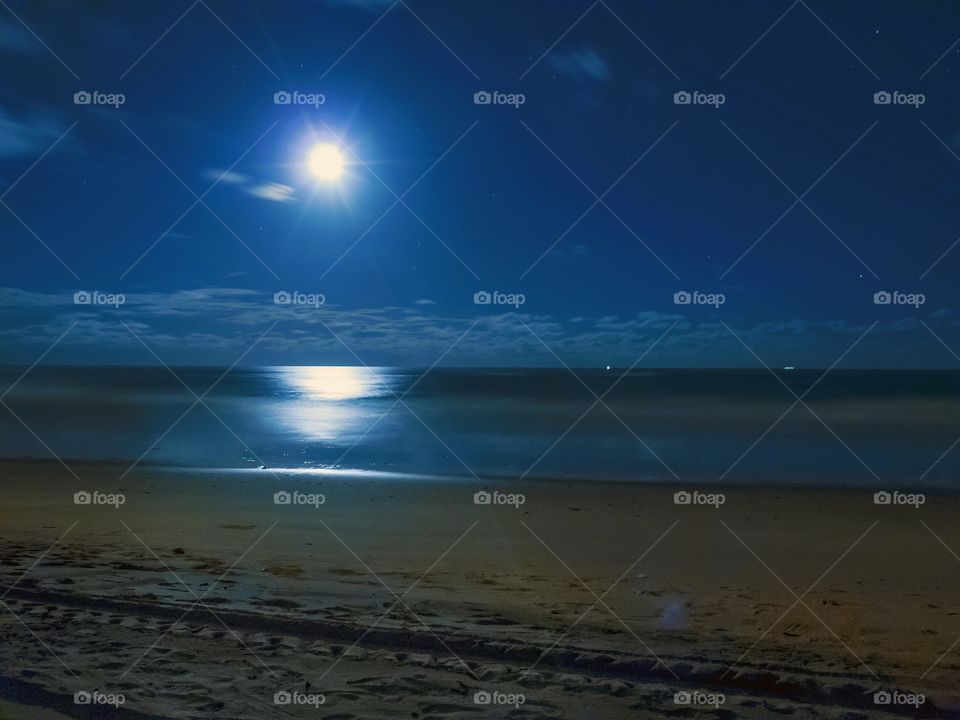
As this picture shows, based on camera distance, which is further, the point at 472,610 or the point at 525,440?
the point at 525,440

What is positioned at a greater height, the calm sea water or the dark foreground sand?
the calm sea water

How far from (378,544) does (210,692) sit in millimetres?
5002

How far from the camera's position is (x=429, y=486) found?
15.5 metres

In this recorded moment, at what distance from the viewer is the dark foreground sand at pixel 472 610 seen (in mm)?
5098

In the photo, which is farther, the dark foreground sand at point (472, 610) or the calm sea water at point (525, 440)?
the calm sea water at point (525, 440)

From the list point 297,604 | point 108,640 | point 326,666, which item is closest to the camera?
point 326,666

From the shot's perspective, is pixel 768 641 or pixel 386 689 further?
pixel 768 641

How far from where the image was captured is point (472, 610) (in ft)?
Answer: 23.0

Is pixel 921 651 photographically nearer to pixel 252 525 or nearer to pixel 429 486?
pixel 252 525

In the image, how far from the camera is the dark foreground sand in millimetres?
5098

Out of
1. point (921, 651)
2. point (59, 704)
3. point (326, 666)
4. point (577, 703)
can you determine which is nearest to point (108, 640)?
point (59, 704)

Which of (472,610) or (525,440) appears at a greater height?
(525,440)

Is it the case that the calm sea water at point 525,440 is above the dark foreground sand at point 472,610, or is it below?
above

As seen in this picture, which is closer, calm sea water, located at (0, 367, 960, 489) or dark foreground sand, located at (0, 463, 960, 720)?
dark foreground sand, located at (0, 463, 960, 720)
